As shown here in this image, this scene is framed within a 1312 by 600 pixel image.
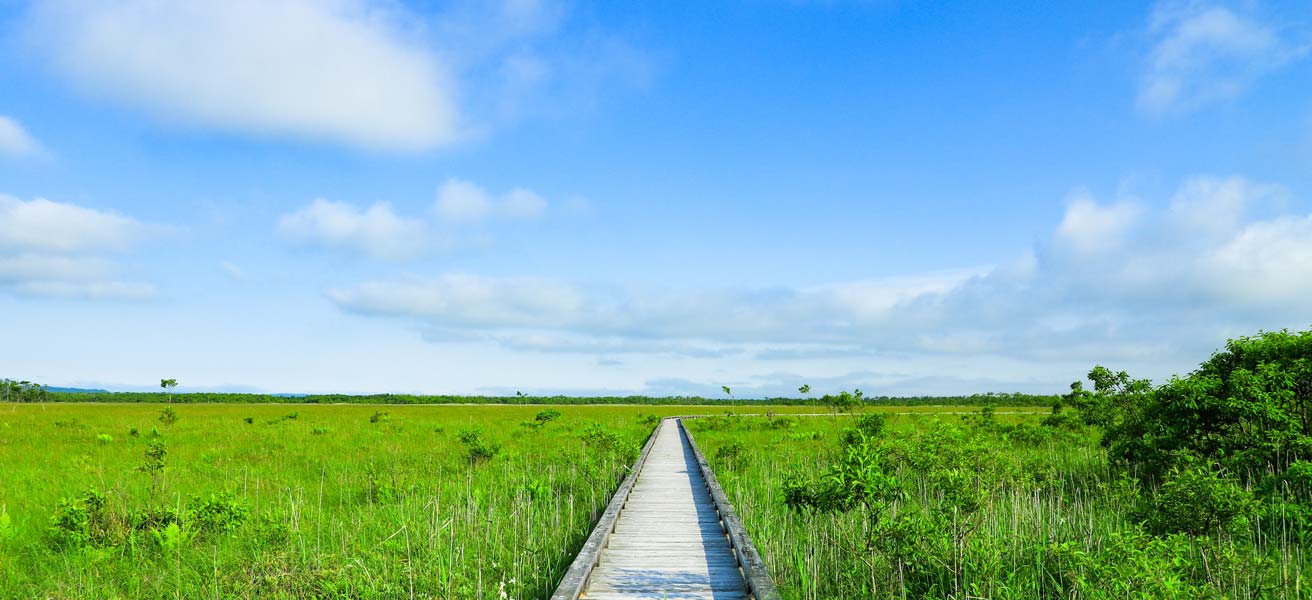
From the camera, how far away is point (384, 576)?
6816 millimetres

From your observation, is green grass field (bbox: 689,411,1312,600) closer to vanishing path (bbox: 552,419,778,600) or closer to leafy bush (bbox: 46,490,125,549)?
vanishing path (bbox: 552,419,778,600)

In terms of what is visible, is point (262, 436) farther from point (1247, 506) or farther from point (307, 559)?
point (1247, 506)

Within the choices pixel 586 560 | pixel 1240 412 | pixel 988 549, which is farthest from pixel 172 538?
pixel 1240 412

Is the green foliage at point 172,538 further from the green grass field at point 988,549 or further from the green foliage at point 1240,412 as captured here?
the green foliage at point 1240,412

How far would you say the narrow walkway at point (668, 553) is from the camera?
20.1 feet

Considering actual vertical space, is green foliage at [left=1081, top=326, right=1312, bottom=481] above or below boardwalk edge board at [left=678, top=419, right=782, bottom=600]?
above

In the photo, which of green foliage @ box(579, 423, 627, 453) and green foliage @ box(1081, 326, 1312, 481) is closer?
green foliage @ box(1081, 326, 1312, 481)

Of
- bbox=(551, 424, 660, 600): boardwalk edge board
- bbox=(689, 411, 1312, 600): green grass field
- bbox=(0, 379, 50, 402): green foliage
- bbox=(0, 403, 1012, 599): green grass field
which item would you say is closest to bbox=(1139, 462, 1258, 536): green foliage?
bbox=(689, 411, 1312, 600): green grass field

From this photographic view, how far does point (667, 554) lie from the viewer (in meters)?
7.37

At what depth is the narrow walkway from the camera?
241 inches

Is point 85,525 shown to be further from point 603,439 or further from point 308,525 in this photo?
point 603,439

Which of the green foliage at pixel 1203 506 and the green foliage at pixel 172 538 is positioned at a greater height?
the green foliage at pixel 1203 506

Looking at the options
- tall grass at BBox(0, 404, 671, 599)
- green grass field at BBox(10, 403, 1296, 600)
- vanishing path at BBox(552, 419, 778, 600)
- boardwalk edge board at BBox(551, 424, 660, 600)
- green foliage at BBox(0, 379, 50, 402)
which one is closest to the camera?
boardwalk edge board at BBox(551, 424, 660, 600)

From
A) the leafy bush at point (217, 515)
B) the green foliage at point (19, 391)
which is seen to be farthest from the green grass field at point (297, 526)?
the green foliage at point (19, 391)
